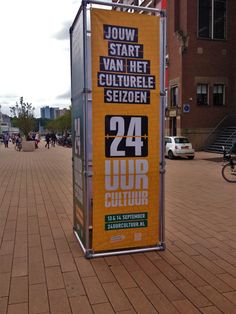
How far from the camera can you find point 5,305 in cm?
344

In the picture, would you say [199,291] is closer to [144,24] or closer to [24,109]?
[144,24]

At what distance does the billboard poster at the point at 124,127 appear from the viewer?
445cm

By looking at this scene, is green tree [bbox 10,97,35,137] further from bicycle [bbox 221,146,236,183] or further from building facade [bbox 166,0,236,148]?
bicycle [bbox 221,146,236,183]

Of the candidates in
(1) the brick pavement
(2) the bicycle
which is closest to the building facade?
(2) the bicycle

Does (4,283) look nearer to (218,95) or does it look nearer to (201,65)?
(201,65)

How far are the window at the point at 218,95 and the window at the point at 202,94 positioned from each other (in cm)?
77

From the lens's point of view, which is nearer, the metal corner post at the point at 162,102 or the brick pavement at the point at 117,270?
the brick pavement at the point at 117,270

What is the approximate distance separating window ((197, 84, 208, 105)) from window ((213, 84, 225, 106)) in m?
0.77

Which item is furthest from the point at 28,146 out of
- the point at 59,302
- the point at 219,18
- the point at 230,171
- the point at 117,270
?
the point at 59,302

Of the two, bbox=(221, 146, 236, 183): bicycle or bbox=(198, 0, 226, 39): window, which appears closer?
bbox=(221, 146, 236, 183): bicycle

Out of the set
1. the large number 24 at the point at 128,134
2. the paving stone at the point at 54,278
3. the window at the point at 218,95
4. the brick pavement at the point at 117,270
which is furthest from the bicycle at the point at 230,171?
the window at the point at 218,95

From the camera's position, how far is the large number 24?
14.9 feet

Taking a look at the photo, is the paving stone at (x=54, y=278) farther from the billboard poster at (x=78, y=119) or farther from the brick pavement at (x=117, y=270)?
the billboard poster at (x=78, y=119)

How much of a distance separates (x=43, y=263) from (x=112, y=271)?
0.87 m
